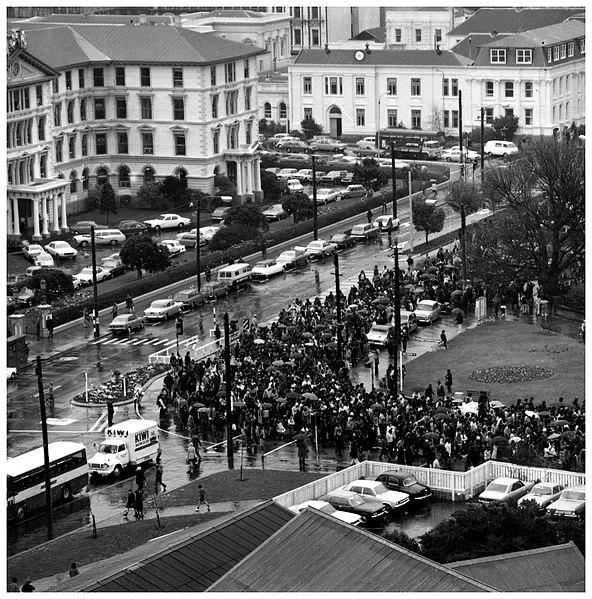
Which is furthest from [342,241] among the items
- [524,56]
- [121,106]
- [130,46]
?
[524,56]

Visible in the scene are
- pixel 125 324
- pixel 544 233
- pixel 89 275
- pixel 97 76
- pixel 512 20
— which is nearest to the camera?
pixel 125 324

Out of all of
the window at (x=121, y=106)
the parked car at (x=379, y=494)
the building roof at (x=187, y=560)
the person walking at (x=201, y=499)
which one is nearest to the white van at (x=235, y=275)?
the window at (x=121, y=106)

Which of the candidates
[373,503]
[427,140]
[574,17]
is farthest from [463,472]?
[574,17]

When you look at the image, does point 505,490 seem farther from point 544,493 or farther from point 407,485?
point 407,485

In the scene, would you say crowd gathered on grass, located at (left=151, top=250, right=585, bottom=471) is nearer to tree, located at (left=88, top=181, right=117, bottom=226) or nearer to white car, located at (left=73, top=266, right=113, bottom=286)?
white car, located at (left=73, top=266, right=113, bottom=286)

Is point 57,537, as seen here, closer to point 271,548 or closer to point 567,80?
point 271,548

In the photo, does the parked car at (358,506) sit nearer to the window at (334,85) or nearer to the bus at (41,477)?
the bus at (41,477)

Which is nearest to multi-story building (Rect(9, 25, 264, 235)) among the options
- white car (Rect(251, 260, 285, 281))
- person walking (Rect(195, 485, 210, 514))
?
white car (Rect(251, 260, 285, 281))
